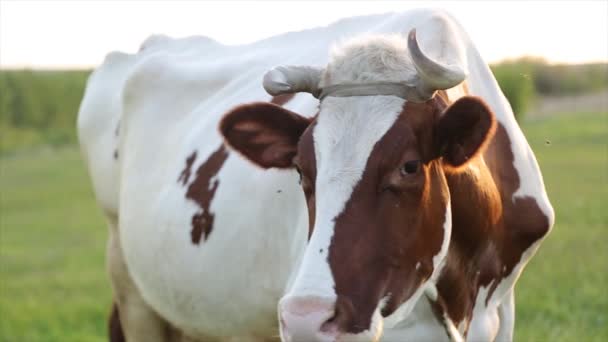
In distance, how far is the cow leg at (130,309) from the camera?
7.27 m

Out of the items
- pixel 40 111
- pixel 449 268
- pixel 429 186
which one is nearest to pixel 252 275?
pixel 449 268

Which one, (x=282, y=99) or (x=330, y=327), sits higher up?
(x=330, y=327)

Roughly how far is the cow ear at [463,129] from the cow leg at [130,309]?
3596mm

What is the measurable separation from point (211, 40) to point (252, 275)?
2.95 metres

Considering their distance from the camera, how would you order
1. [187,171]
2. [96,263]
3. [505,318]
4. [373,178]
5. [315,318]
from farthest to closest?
[96,263]
[187,171]
[505,318]
[373,178]
[315,318]

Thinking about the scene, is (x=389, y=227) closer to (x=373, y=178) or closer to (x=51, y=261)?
(x=373, y=178)

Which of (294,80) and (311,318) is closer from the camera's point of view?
(311,318)

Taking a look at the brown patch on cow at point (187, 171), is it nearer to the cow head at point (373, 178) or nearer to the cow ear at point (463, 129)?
the cow head at point (373, 178)

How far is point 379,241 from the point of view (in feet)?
12.7

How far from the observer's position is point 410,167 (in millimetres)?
3949

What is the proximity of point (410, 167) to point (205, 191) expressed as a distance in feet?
7.01

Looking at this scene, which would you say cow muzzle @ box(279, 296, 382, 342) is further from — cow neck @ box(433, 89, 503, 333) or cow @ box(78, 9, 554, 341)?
cow neck @ box(433, 89, 503, 333)

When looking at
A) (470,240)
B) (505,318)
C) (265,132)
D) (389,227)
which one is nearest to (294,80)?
(265,132)

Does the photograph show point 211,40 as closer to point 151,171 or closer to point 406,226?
point 151,171
